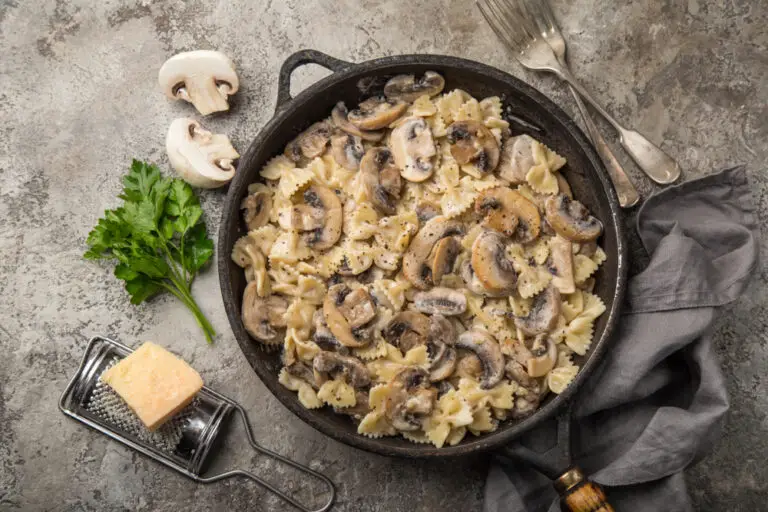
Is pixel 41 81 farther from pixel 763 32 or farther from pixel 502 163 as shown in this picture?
pixel 763 32

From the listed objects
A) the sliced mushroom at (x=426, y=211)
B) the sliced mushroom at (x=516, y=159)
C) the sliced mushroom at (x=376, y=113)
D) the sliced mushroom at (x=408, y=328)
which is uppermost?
→ the sliced mushroom at (x=376, y=113)

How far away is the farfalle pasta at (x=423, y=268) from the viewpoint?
402 centimetres

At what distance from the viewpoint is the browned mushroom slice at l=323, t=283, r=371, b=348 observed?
13.2 feet

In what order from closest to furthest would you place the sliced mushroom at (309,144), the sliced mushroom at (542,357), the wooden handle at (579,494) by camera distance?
the wooden handle at (579,494) < the sliced mushroom at (542,357) < the sliced mushroom at (309,144)

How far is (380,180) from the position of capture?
13.9ft

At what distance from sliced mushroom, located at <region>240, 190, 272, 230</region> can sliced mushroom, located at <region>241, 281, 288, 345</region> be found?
14.9 inches

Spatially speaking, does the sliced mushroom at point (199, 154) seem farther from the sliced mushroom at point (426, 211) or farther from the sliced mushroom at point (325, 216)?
the sliced mushroom at point (426, 211)

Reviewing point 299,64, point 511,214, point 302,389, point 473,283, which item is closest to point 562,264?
point 511,214

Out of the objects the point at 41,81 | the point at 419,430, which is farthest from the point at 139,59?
the point at 419,430

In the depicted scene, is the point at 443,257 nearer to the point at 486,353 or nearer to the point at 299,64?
the point at 486,353

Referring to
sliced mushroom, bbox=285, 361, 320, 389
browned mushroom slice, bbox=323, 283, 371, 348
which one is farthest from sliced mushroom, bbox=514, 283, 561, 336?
sliced mushroom, bbox=285, 361, 320, 389

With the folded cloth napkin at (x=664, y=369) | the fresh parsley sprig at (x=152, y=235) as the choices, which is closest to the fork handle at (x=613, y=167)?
the folded cloth napkin at (x=664, y=369)

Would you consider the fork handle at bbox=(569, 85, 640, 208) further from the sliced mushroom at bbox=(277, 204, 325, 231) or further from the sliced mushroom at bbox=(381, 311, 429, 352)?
the sliced mushroom at bbox=(277, 204, 325, 231)

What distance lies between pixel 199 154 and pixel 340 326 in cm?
149
